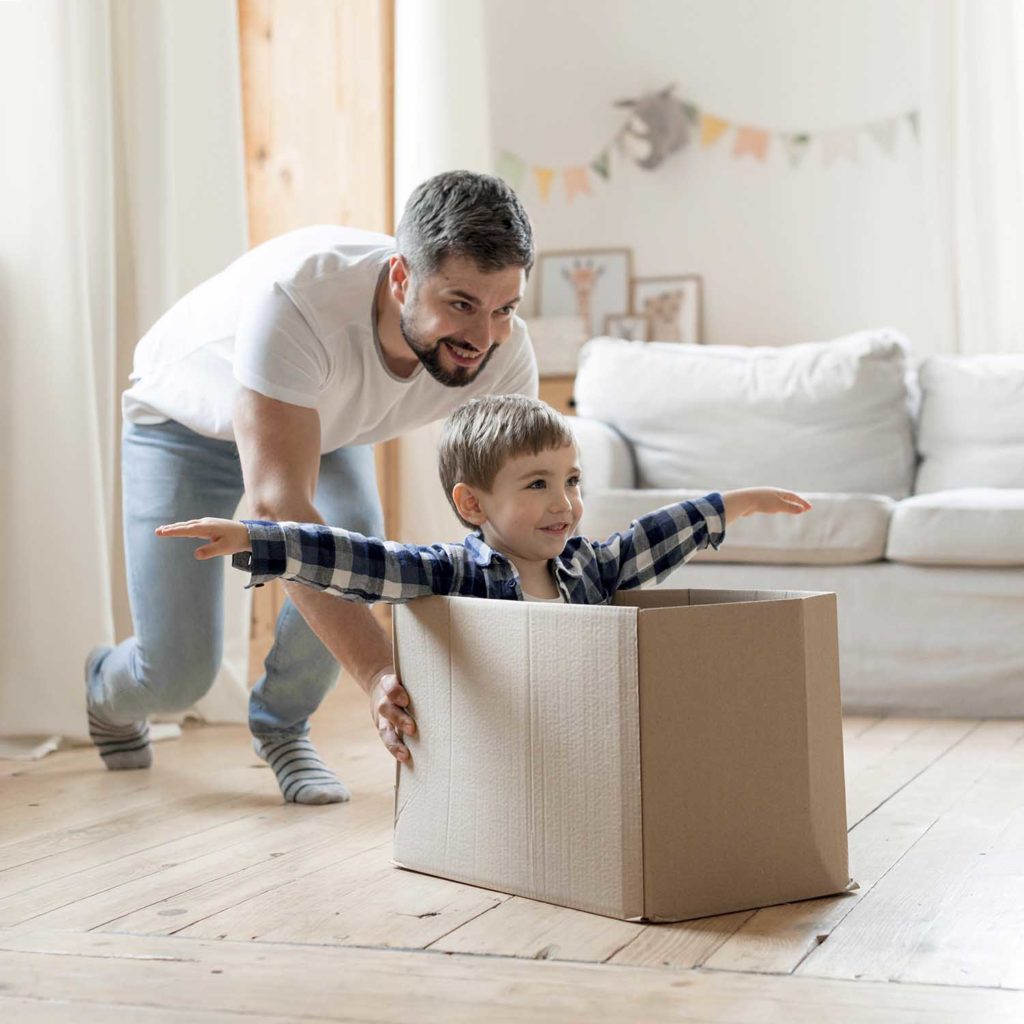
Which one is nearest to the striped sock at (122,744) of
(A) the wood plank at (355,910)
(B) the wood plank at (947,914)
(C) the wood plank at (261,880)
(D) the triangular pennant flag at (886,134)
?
(C) the wood plank at (261,880)

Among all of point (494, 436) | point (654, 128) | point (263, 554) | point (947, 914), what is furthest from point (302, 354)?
point (654, 128)

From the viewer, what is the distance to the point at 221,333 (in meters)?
2.06

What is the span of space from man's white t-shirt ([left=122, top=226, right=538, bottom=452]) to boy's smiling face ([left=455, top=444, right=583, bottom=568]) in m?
0.31

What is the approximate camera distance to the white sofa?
2855mm

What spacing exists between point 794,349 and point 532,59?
159cm

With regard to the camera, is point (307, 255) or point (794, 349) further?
point (794, 349)

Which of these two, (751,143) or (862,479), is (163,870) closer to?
(862,479)

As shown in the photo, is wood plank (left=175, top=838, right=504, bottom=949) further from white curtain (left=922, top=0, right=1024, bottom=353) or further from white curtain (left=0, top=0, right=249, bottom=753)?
white curtain (left=922, top=0, right=1024, bottom=353)

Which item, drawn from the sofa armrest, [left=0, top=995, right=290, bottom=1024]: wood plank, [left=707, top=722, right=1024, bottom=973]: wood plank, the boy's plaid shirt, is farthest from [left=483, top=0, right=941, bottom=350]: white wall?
[left=0, top=995, right=290, bottom=1024]: wood plank

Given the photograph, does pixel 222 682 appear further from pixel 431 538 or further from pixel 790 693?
pixel 790 693

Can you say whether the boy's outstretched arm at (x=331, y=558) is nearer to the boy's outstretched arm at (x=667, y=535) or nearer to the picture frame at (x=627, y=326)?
the boy's outstretched arm at (x=667, y=535)

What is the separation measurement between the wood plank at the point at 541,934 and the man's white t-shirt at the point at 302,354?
2.30 feet

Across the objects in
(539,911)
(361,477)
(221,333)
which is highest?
(221,333)

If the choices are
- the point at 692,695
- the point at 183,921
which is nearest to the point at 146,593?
the point at 183,921
